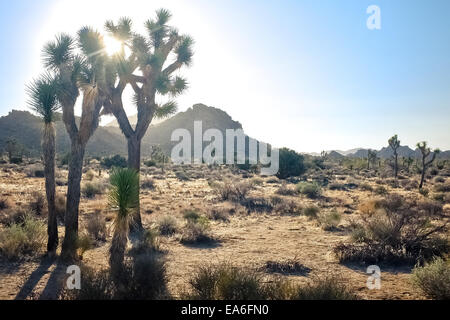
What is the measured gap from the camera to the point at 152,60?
442 inches

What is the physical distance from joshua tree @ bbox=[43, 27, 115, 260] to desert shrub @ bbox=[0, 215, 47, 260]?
0.90 meters

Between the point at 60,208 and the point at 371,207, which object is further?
the point at 371,207

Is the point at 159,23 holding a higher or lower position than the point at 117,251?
higher

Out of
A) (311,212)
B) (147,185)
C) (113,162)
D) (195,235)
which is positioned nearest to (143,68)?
(195,235)

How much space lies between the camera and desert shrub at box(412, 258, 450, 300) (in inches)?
203

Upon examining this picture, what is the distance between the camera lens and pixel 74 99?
817 cm

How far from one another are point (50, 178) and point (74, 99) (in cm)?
209

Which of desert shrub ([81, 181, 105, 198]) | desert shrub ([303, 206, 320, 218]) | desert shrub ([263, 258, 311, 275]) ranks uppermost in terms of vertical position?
desert shrub ([81, 181, 105, 198])

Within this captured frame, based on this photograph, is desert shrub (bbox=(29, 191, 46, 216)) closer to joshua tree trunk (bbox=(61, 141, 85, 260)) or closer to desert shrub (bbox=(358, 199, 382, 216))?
joshua tree trunk (bbox=(61, 141, 85, 260))

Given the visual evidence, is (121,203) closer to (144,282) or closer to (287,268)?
(144,282)

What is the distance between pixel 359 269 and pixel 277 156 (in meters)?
27.2

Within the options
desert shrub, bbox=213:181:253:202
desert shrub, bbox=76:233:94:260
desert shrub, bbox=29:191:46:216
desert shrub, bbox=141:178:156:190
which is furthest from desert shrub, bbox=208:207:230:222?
desert shrub, bbox=141:178:156:190

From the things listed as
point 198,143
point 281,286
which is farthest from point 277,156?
point 198,143
